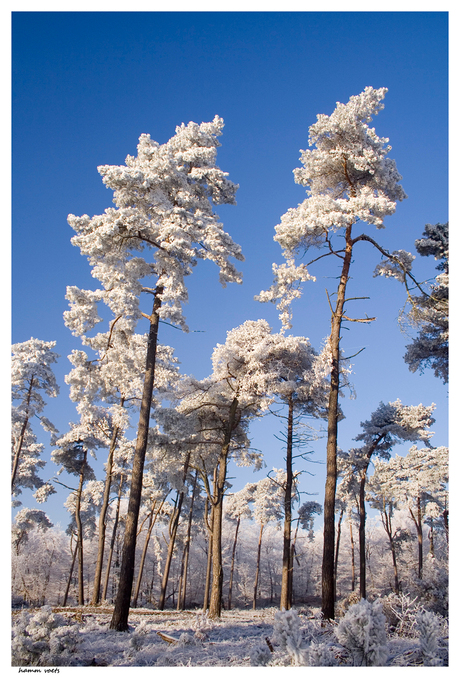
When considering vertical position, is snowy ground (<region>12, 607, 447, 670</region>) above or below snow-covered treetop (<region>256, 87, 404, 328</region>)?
below

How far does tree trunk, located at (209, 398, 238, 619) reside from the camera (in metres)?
15.3

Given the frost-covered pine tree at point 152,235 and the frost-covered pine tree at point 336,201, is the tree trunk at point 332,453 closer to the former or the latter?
the frost-covered pine tree at point 336,201

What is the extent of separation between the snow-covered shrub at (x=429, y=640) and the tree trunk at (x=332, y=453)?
15.6 ft

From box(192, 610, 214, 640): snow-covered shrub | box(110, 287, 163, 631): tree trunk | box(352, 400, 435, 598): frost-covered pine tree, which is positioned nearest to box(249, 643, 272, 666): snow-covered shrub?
box(192, 610, 214, 640): snow-covered shrub

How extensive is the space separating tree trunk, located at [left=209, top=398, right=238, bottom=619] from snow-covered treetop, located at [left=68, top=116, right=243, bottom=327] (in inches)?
246

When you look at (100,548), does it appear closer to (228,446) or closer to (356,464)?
(228,446)

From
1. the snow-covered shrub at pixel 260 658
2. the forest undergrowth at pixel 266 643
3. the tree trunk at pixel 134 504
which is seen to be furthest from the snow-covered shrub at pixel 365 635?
the tree trunk at pixel 134 504

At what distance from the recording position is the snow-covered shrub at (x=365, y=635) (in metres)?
5.49

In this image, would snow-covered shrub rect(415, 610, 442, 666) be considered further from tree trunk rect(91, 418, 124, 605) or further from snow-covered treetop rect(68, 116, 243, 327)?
tree trunk rect(91, 418, 124, 605)

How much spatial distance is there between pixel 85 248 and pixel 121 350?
11.6 ft

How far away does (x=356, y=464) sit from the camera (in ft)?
84.1

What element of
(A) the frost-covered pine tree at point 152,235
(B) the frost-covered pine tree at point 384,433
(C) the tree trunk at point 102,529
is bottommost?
(C) the tree trunk at point 102,529
